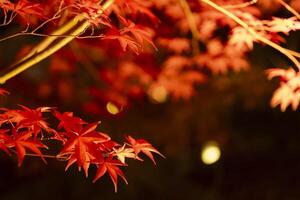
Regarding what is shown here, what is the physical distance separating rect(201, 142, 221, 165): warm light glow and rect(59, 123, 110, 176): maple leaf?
5826 millimetres

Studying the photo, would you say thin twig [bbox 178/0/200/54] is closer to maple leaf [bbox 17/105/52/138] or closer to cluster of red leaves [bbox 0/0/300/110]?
cluster of red leaves [bbox 0/0/300/110]

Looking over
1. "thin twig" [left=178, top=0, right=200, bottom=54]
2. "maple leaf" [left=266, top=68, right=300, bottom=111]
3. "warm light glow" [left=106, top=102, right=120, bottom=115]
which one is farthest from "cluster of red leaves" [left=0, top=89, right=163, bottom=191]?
"warm light glow" [left=106, top=102, right=120, bottom=115]

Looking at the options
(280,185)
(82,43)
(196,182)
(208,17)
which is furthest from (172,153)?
(208,17)

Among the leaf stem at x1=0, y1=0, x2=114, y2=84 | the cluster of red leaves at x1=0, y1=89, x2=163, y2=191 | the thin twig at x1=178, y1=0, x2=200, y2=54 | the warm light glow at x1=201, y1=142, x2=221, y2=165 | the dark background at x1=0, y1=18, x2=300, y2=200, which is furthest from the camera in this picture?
the warm light glow at x1=201, y1=142, x2=221, y2=165

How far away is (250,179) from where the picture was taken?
7922 millimetres

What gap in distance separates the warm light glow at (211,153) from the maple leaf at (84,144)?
5826mm

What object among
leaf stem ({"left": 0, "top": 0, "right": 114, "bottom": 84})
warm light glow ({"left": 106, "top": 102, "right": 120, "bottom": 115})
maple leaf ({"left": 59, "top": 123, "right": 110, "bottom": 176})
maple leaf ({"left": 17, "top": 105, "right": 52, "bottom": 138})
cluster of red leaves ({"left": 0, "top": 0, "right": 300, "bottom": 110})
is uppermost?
cluster of red leaves ({"left": 0, "top": 0, "right": 300, "bottom": 110})

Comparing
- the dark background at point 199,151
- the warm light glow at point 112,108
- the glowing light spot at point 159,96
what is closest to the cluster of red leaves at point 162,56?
the warm light glow at point 112,108

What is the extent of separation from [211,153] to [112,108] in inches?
82.0

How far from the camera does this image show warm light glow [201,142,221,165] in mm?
8500

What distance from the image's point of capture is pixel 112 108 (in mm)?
8297

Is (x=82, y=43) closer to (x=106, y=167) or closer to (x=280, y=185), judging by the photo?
(x=280, y=185)

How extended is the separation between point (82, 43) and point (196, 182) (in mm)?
3236

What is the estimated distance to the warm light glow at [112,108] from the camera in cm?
802
